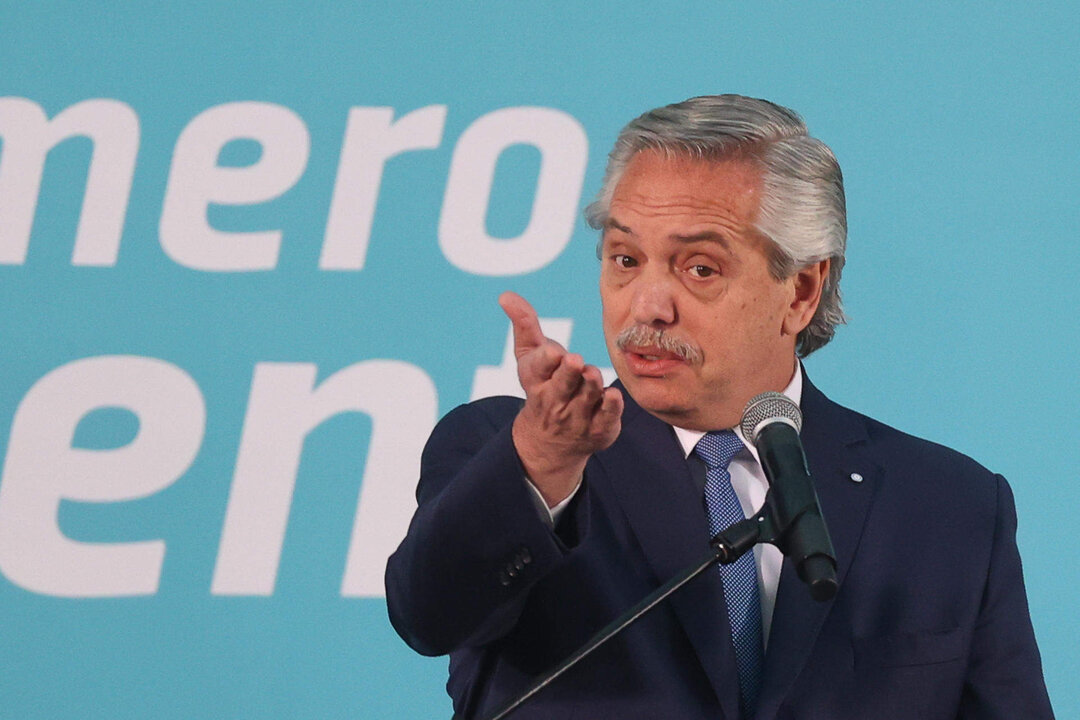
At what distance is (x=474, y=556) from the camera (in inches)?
59.5

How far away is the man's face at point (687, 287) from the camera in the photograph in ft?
5.85

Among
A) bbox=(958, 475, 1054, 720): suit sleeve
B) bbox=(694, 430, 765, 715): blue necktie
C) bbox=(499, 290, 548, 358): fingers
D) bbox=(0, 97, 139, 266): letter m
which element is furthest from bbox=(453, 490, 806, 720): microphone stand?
bbox=(0, 97, 139, 266): letter m

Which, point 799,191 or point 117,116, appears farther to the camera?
point 117,116

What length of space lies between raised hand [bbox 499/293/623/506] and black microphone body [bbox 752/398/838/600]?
0.46 ft

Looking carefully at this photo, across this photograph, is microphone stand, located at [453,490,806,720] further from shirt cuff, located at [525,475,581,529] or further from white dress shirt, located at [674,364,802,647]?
white dress shirt, located at [674,364,802,647]

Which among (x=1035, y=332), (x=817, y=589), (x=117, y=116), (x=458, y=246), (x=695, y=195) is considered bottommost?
(x=817, y=589)

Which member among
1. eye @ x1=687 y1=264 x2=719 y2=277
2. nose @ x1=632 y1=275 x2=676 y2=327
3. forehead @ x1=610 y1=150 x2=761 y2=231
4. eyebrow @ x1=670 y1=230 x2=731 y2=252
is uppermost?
forehead @ x1=610 y1=150 x2=761 y2=231

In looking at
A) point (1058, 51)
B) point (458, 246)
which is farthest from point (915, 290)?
point (458, 246)

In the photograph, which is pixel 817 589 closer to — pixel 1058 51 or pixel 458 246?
pixel 458 246

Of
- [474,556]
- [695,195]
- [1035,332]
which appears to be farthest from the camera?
[1035,332]

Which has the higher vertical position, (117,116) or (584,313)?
(117,116)

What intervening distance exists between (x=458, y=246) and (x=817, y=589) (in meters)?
1.73

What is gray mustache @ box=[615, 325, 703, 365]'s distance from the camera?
1.76 metres

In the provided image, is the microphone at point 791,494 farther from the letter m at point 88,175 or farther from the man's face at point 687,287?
the letter m at point 88,175
